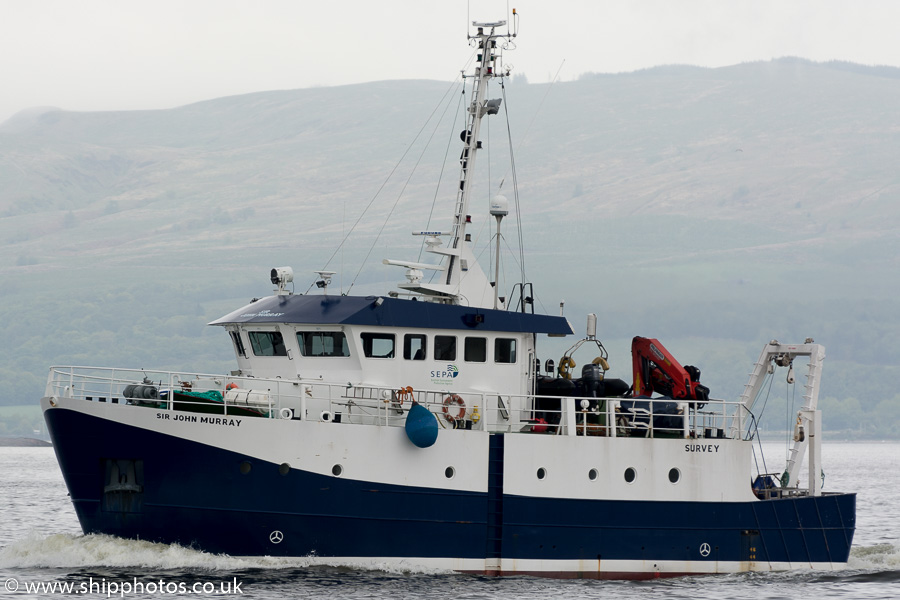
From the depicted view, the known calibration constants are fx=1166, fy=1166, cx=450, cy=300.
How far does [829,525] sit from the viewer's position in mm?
23422

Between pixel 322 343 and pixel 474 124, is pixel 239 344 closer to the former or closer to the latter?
pixel 322 343

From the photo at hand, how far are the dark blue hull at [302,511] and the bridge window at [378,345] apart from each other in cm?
264

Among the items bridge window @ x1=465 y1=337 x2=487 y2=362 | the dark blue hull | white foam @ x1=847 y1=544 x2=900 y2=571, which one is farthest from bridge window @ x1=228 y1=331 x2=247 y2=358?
white foam @ x1=847 y1=544 x2=900 y2=571

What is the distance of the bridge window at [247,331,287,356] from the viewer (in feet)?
70.9

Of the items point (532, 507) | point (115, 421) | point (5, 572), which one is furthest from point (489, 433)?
point (5, 572)

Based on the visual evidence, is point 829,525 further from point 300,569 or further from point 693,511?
point 300,569

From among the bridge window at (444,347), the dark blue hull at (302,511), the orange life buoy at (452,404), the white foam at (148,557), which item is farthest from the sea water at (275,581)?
the bridge window at (444,347)

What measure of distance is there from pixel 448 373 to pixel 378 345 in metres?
1.46

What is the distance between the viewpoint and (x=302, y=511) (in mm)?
19578

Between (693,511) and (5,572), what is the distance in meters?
12.4

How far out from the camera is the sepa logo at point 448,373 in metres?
21.8

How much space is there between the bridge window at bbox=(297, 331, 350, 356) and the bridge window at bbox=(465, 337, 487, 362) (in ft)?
7.67

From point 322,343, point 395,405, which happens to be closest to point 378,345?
point 322,343

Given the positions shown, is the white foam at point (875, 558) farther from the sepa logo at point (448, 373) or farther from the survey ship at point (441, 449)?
the sepa logo at point (448, 373)
